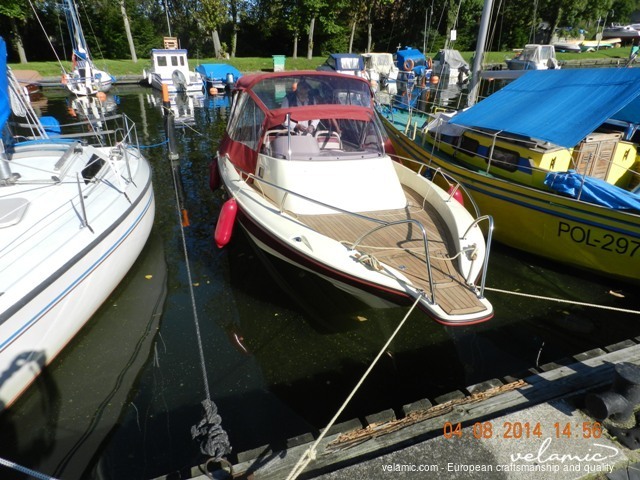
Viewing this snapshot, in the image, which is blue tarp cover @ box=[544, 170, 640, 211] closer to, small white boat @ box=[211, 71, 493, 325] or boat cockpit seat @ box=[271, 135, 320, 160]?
small white boat @ box=[211, 71, 493, 325]

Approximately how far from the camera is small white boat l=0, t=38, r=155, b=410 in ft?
12.8

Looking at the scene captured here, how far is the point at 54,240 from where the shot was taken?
455 cm

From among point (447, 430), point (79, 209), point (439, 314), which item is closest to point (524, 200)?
point (439, 314)

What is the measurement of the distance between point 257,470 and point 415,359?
266cm

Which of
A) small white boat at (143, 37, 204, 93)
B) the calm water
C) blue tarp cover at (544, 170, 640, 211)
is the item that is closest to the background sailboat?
small white boat at (143, 37, 204, 93)

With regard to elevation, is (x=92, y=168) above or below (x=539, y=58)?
below

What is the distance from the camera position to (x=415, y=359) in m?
5.01

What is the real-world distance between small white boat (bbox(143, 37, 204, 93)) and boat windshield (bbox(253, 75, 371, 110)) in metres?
18.1

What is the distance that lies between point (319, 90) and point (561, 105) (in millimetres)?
4054

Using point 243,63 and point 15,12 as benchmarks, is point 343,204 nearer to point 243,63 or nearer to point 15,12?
point 243,63

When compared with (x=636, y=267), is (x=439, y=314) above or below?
above

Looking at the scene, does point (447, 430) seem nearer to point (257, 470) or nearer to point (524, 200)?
point (257, 470)

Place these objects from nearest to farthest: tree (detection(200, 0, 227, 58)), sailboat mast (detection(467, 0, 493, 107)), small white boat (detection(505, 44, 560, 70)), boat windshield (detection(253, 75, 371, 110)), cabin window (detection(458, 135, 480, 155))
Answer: boat windshield (detection(253, 75, 371, 110)), cabin window (detection(458, 135, 480, 155)), sailboat mast (detection(467, 0, 493, 107)), small white boat (detection(505, 44, 560, 70)), tree (detection(200, 0, 227, 58))

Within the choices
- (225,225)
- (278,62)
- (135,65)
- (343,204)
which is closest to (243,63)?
(278,62)
